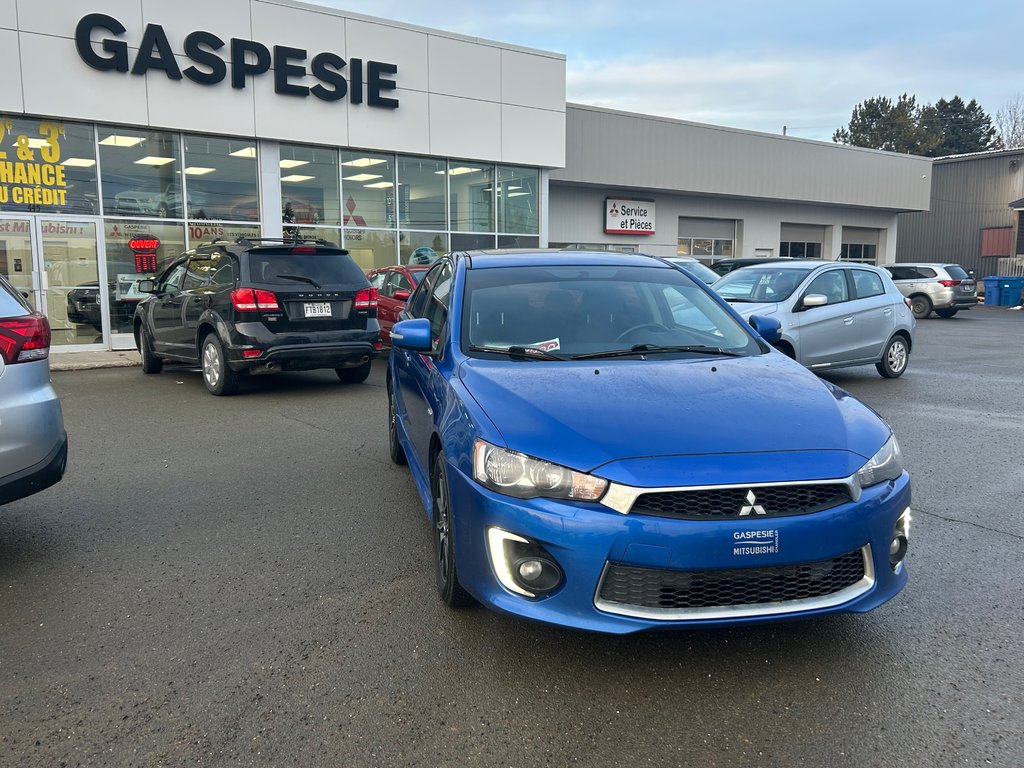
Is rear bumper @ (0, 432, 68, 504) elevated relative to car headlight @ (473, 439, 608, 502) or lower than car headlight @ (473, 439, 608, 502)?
lower

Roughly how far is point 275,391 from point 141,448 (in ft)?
10.1

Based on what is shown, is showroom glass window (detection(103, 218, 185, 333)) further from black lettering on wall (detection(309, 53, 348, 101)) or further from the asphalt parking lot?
the asphalt parking lot

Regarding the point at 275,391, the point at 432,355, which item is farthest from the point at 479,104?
the point at 432,355

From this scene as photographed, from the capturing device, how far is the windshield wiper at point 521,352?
3.77 meters

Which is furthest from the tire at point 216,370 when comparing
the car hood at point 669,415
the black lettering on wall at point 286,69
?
the black lettering on wall at point 286,69

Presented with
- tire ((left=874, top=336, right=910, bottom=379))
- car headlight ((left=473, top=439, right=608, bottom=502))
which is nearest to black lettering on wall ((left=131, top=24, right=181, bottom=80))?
tire ((left=874, top=336, right=910, bottom=379))

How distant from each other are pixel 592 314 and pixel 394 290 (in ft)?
27.7

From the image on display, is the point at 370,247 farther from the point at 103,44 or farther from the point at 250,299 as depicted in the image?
the point at 250,299

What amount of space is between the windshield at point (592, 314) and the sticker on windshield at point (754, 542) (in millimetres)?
1398

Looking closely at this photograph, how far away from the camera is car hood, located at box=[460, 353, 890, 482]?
2771 millimetres

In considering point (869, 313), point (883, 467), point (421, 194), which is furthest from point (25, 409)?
point (421, 194)

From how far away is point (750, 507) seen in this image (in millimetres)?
2668

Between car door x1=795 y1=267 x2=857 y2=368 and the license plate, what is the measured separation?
18.4 ft

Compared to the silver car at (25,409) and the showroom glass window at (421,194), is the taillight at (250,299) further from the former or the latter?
the showroom glass window at (421,194)
